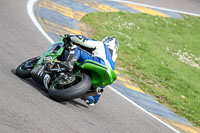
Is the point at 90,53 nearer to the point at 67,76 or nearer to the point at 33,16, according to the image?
the point at 67,76

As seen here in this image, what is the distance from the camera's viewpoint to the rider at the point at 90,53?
5881mm

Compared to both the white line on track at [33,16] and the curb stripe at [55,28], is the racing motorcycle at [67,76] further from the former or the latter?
the curb stripe at [55,28]

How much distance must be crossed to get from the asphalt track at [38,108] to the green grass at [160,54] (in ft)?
6.82

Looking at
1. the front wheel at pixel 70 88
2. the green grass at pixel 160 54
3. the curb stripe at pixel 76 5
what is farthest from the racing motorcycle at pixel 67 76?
the curb stripe at pixel 76 5

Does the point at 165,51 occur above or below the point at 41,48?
below

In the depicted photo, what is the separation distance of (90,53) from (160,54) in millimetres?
6956

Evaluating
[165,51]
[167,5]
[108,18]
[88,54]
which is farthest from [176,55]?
[88,54]

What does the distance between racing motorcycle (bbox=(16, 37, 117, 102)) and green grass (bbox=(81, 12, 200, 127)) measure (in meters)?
3.67

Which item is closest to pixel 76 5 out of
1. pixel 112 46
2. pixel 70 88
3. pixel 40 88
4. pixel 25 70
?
pixel 112 46

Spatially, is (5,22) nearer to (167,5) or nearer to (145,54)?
(145,54)

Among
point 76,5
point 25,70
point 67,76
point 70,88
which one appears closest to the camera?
point 70,88

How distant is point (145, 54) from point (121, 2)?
4.89 metres

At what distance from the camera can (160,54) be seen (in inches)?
505

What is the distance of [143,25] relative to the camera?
15047mm
